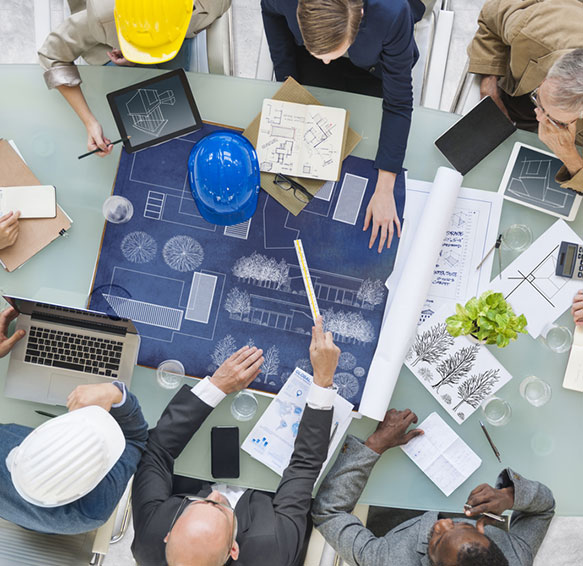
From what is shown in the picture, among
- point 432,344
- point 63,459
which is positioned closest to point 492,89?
point 432,344

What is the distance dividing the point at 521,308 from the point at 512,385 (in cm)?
23

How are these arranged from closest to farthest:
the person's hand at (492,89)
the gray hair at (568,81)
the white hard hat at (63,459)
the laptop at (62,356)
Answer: the white hard hat at (63,459), the gray hair at (568,81), the laptop at (62,356), the person's hand at (492,89)

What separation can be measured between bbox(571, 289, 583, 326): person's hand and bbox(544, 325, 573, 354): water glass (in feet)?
0.13

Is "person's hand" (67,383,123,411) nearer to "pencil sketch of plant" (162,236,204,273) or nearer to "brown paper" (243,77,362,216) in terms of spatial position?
"pencil sketch of plant" (162,236,204,273)

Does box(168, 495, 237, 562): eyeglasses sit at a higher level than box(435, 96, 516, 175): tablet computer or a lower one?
lower

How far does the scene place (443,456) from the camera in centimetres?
166

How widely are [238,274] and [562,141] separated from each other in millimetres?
1034

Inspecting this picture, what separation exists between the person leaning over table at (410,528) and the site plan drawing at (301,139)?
775 millimetres

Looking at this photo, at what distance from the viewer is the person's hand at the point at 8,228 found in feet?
5.49

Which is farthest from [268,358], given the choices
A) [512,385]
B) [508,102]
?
[508,102]

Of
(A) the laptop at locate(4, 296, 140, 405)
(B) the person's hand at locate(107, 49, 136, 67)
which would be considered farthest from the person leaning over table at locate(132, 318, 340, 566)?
(B) the person's hand at locate(107, 49, 136, 67)

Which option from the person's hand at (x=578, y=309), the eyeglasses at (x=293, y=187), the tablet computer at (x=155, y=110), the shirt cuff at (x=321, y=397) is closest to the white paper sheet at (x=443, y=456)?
the shirt cuff at (x=321, y=397)

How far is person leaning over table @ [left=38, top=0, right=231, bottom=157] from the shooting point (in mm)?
1470

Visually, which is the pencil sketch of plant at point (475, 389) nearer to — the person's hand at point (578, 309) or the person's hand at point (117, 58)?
the person's hand at point (578, 309)
